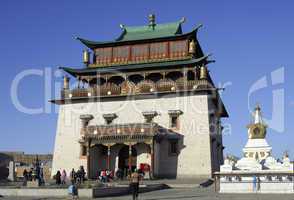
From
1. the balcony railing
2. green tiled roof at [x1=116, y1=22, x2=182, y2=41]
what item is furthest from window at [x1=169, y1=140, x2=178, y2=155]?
green tiled roof at [x1=116, y1=22, x2=182, y2=41]

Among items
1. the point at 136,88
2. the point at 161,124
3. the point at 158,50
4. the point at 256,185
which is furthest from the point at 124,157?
the point at 256,185

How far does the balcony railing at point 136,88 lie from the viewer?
42.4m

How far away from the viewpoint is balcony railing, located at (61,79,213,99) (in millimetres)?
42438

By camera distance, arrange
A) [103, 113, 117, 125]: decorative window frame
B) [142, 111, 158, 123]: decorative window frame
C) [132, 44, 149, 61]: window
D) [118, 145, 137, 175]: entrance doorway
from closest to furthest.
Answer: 1. [142, 111, 158, 123]: decorative window frame
2. [118, 145, 137, 175]: entrance doorway
3. [103, 113, 117, 125]: decorative window frame
4. [132, 44, 149, 61]: window

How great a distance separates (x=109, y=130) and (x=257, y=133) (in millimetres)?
14942

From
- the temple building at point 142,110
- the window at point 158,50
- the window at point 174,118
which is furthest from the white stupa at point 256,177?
the window at point 158,50

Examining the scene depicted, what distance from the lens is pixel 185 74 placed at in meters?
43.9

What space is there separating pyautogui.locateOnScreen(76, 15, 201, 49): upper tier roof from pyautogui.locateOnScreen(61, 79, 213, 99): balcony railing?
5.25m

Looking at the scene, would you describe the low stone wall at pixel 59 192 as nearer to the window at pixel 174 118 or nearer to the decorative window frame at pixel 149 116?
the window at pixel 174 118

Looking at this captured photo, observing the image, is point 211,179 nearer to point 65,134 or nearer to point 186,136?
point 186,136

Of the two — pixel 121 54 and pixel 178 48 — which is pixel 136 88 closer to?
pixel 121 54

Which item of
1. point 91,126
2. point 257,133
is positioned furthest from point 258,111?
point 91,126

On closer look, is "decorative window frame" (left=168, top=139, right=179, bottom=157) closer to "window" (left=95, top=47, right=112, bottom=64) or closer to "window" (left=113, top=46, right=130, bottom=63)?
"window" (left=113, top=46, right=130, bottom=63)

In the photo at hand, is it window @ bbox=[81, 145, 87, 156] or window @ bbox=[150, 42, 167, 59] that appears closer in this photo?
window @ bbox=[81, 145, 87, 156]
